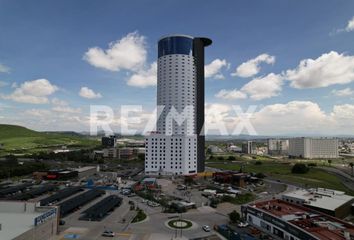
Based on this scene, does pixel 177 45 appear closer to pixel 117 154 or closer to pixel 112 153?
pixel 117 154

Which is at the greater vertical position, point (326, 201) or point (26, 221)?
point (26, 221)

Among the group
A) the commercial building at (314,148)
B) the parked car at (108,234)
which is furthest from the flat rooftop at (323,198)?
the commercial building at (314,148)

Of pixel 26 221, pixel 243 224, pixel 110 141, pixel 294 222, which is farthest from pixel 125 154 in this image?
pixel 294 222

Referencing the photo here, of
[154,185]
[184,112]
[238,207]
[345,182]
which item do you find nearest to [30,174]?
[154,185]

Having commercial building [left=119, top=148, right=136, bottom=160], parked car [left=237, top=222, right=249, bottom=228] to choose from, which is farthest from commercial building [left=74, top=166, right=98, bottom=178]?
parked car [left=237, top=222, right=249, bottom=228]

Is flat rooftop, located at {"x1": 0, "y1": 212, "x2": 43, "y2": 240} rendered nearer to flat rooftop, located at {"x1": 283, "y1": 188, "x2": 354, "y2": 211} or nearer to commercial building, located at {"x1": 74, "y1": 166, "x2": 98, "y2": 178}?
flat rooftop, located at {"x1": 283, "y1": 188, "x2": 354, "y2": 211}

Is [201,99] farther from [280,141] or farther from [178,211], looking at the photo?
[280,141]
